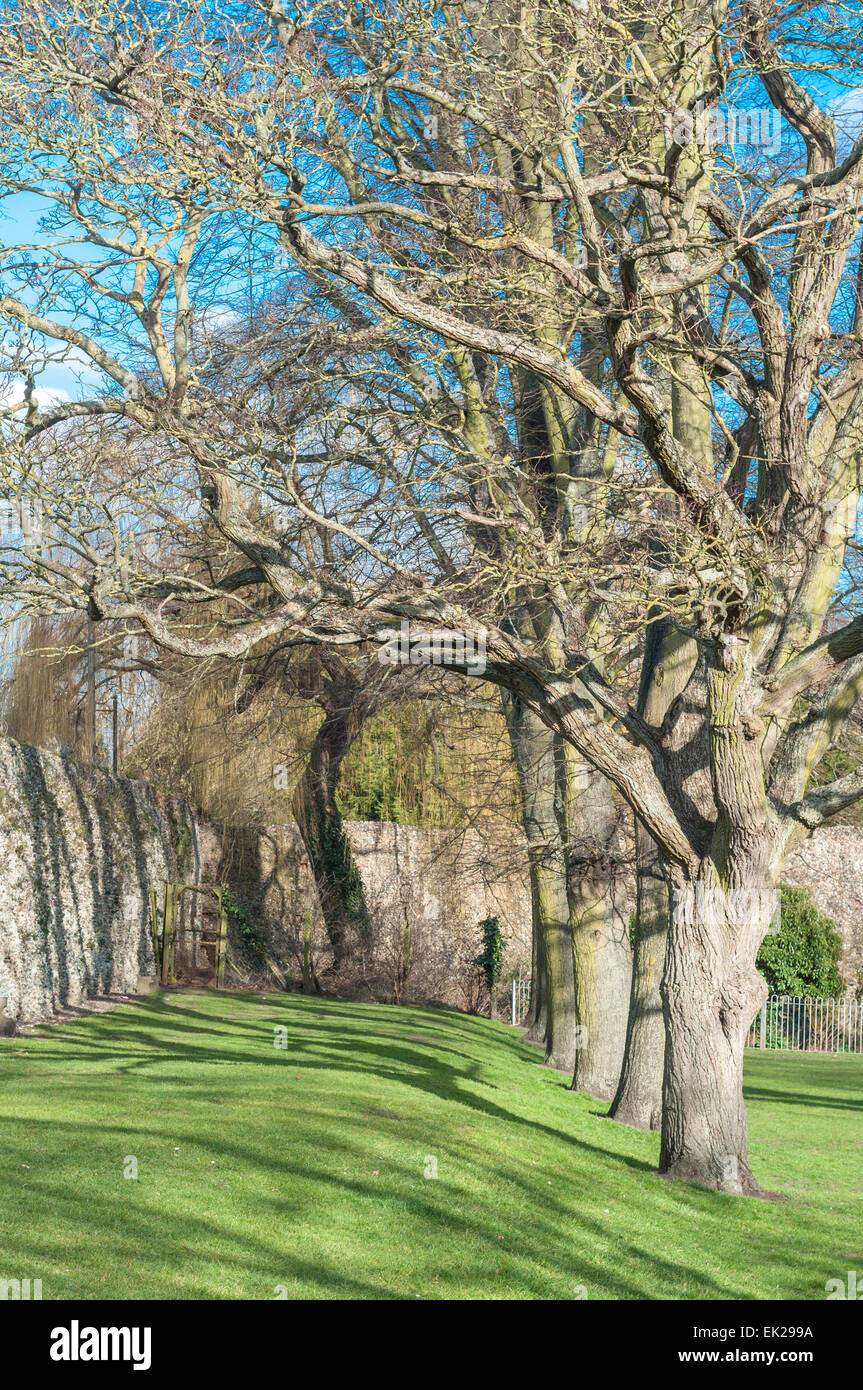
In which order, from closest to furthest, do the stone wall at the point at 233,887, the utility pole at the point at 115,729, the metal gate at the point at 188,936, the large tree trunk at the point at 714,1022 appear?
1. the large tree trunk at the point at 714,1022
2. the stone wall at the point at 233,887
3. the metal gate at the point at 188,936
4. the utility pole at the point at 115,729

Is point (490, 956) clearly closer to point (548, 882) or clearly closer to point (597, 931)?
point (548, 882)

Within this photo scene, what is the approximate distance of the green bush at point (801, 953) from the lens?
87.3 ft

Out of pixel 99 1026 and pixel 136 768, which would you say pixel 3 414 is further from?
pixel 136 768

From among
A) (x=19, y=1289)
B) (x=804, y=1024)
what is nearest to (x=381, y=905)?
(x=804, y=1024)

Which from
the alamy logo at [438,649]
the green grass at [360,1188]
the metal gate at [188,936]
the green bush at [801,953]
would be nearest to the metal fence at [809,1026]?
the green bush at [801,953]

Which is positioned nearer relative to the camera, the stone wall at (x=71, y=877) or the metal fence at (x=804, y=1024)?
the stone wall at (x=71, y=877)

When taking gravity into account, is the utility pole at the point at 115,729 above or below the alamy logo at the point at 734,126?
below

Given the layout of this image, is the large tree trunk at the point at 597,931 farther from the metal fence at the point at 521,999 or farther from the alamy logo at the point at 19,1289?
the metal fence at the point at 521,999

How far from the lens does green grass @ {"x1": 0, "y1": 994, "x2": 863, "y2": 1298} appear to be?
20.7 feet

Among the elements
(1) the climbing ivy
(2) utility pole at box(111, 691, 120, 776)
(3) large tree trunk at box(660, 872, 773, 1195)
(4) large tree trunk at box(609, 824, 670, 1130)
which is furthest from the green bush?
(3) large tree trunk at box(660, 872, 773, 1195)

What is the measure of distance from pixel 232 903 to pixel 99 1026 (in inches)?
358
